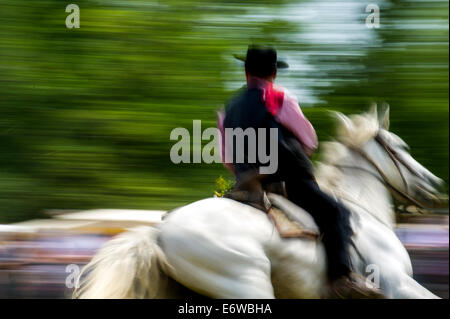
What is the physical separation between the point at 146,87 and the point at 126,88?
0.17 m

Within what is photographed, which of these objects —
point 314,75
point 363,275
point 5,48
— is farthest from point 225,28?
point 363,275

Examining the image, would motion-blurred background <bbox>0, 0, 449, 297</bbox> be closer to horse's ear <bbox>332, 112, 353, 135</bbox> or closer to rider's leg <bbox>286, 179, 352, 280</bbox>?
horse's ear <bbox>332, 112, 353, 135</bbox>

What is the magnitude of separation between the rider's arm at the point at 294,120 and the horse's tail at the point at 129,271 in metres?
0.75

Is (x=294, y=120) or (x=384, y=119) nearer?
(x=294, y=120)

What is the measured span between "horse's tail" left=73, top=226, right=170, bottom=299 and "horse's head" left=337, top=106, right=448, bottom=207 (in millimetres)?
1336

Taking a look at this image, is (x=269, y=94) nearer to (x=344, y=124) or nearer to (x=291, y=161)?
(x=291, y=161)

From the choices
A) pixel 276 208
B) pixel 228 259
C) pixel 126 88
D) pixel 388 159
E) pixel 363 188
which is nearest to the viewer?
pixel 228 259

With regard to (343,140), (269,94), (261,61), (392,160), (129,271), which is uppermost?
(261,61)

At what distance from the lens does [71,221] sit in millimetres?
4598

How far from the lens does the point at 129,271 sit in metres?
2.46

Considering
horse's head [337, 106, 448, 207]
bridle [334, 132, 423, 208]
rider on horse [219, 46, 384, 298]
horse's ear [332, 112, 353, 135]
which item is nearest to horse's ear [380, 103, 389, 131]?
horse's head [337, 106, 448, 207]

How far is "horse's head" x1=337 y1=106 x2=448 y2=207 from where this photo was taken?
3.36m

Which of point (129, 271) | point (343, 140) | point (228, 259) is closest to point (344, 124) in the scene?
point (343, 140)

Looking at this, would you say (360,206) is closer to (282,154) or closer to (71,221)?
(282,154)
